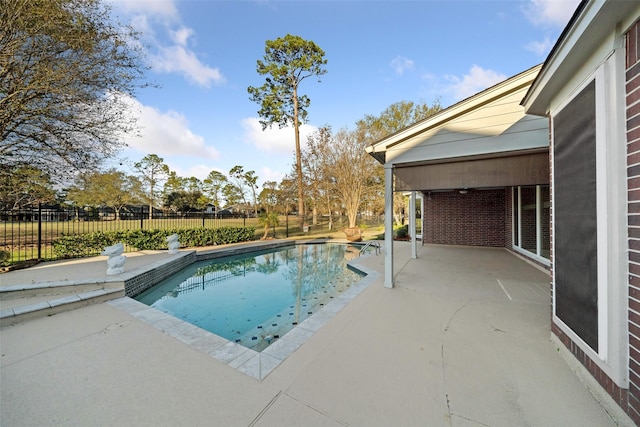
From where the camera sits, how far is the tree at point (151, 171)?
2748 cm

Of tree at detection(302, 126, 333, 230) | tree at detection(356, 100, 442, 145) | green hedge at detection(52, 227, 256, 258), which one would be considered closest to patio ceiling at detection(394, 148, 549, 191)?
green hedge at detection(52, 227, 256, 258)

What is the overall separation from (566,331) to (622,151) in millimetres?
1821

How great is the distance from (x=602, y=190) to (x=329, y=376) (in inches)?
105

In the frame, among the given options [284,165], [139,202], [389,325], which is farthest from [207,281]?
[139,202]

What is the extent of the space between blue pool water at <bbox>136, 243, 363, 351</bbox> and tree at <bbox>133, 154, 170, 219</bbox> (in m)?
25.2

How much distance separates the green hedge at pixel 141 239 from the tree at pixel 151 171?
2121 cm

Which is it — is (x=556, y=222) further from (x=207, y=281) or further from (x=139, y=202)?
(x=139, y=202)

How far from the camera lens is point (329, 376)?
2221 mm

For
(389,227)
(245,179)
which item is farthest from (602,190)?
(245,179)

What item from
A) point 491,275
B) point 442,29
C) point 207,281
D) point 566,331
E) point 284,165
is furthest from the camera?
point 284,165

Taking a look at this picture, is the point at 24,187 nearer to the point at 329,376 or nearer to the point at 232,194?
the point at 329,376

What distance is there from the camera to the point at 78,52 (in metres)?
A: 5.95

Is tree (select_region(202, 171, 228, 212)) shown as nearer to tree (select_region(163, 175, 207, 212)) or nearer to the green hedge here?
tree (select_region(163, 175, 207, 212))

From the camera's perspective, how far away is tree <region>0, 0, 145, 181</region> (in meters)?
5.16
